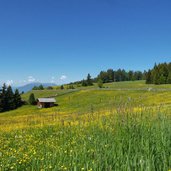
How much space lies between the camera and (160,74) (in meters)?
129

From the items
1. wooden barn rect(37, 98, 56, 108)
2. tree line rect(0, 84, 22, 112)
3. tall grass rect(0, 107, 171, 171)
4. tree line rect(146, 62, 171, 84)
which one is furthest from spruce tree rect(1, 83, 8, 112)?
tall grass rect(0, 107, 171, 171)

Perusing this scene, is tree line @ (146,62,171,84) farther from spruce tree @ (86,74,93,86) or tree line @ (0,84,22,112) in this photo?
tree line @ (0,84,22,112)

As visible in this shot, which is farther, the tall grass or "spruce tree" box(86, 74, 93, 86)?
"spruce tree" box(86, 74, 93, 86)

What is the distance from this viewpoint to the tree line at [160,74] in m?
127

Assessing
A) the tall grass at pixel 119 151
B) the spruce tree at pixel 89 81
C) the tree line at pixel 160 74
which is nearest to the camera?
the tall grass at pixel 119 151

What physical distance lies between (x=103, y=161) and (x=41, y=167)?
1183 millimetres

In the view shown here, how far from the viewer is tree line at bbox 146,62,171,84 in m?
127

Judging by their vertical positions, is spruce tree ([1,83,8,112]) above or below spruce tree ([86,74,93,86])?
below

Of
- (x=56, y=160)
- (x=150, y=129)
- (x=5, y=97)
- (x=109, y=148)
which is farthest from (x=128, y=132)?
(x=5, y=97)

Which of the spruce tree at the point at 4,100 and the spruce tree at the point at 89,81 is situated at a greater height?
the spruce tree at the point at 89,81

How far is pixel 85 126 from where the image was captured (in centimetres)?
991

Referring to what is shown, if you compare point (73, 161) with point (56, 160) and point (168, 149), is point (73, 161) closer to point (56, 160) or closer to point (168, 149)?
point (56, 160)

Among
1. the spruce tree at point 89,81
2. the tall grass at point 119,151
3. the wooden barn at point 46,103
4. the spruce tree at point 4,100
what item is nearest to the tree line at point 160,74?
the spruce tree at point 89,81

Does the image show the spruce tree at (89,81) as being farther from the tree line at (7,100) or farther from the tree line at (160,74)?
the tree line at (7,100)
